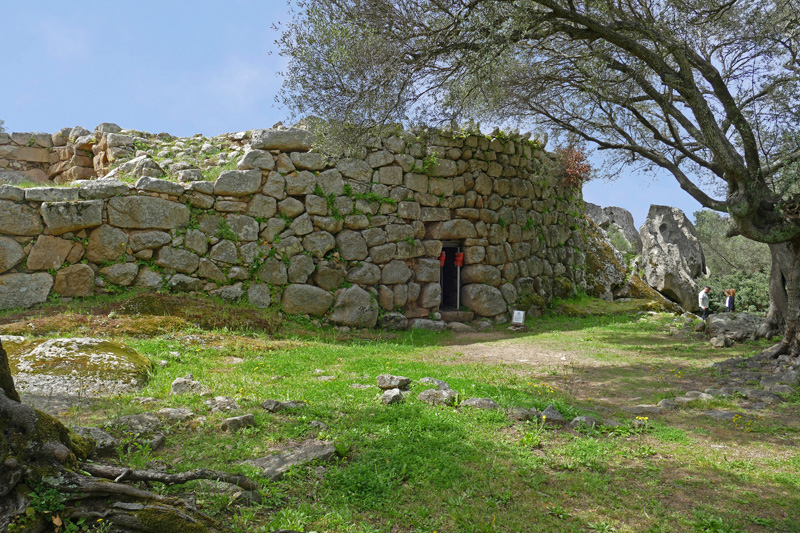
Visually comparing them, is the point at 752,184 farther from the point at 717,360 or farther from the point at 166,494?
the point at 166,494

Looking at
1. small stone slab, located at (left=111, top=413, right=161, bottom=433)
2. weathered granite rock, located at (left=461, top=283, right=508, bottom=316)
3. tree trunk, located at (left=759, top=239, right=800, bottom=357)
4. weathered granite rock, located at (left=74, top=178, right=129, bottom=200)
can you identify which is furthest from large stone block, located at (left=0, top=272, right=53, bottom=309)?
tree trunk, located at (left=759, top=239, right=800, bottom=357)

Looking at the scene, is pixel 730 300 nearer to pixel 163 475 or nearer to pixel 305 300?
pixel 305 300

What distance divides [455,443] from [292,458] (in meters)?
1.44

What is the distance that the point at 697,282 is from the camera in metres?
20.5

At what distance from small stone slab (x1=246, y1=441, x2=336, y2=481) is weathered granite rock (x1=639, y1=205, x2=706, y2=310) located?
17804 millimetres

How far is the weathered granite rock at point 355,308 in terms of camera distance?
1144 cm

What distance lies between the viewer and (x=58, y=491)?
8.71ft

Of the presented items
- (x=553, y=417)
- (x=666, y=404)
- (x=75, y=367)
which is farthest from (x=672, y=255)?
(x=75, y=367)

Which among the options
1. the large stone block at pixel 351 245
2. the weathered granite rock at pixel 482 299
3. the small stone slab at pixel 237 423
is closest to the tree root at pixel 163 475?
the small stone slab at pixel 237 423

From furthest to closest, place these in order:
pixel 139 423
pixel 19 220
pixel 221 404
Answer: pixel 19 220 → pixel 221 404 → pixel 139 423

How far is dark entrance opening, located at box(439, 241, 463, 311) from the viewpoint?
13.9m

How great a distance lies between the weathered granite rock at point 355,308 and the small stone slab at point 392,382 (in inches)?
212

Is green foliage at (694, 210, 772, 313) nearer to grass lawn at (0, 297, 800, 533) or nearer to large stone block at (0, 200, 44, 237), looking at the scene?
grass lawn at (0, 297, 800, 533)

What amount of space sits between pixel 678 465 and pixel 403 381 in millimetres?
2972
